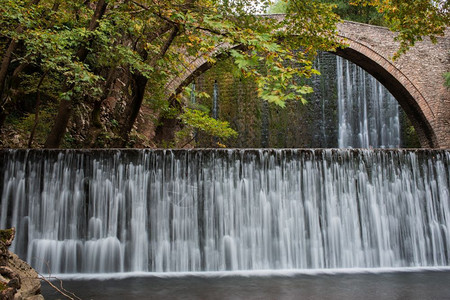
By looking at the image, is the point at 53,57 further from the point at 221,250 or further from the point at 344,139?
the point at 344,139

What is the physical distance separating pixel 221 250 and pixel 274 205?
4.21ft

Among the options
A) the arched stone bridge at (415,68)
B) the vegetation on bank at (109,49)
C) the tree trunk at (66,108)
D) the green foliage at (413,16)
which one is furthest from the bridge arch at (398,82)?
the tree trunk at (66,108)

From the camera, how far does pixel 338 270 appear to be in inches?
271

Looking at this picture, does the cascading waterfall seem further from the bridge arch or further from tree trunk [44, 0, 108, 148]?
the bridge arch

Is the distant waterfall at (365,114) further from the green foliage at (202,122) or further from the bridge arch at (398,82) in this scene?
the green foliage at (202,122)

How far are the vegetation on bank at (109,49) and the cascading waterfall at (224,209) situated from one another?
3.73ft

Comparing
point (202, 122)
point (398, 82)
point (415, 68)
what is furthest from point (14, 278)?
point (415, 68)

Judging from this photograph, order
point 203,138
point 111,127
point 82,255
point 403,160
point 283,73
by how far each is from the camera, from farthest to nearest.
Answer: point 203,138
point 111,127
point 403,160
point 82,255
point 283,73

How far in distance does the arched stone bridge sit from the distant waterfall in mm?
2524

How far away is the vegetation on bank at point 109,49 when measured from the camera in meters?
5.81

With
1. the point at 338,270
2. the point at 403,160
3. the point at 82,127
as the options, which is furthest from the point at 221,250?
the point at 82,127

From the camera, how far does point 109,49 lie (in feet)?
22.4

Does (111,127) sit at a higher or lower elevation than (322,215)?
higher

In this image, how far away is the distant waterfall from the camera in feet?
56.0
